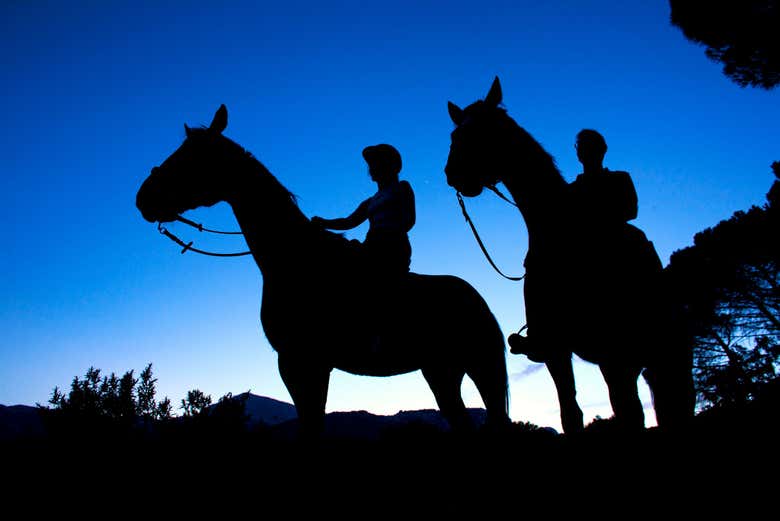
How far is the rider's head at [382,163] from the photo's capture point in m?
5.11

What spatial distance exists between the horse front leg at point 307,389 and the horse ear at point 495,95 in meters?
2.98

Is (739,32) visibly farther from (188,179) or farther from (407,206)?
(188,179)

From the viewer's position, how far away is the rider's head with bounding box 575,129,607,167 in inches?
171

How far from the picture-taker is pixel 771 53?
1048 cm

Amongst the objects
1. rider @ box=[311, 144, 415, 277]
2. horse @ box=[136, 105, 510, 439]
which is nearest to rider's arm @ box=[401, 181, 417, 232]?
rider @ box=[311, 144, 415, 277]

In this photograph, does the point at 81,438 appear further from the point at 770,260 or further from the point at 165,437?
the point at 770,260

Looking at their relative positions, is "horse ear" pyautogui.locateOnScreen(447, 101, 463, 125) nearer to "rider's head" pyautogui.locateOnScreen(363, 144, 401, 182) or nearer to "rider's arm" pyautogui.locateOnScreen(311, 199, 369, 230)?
"rider's head" pyautogui.locateOnScreen(363, 144, 401, 182)

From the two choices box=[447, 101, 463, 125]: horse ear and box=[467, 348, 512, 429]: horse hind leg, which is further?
box=[467, 348, 512, 429]: horse hind leg

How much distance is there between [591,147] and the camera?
4.33 m

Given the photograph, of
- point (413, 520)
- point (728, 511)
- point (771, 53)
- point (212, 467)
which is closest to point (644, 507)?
point (728, 511)

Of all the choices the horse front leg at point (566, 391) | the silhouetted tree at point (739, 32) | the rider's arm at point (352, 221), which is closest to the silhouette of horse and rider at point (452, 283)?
the horse front leg at point (566, 391)

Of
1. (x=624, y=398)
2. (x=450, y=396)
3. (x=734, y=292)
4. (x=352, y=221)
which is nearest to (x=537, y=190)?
(x=624, y=398)

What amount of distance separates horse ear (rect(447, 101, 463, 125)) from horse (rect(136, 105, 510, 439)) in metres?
1.70

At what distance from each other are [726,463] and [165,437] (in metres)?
4.22
